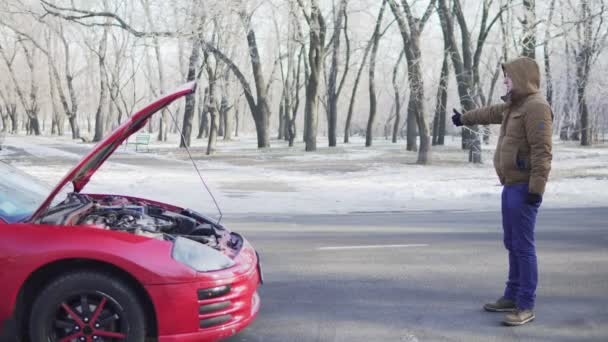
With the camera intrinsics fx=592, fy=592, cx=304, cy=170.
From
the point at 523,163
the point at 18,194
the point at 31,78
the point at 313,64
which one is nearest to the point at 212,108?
the point at 313,64

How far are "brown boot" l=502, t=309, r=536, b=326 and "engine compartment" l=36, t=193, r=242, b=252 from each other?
2123 mm

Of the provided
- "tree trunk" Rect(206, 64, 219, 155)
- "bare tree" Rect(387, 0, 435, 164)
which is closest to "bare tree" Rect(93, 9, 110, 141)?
"tree trunk" Rect(206, 64, 219, 155)

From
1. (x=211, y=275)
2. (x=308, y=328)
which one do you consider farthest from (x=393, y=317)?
(x=211, y=275)

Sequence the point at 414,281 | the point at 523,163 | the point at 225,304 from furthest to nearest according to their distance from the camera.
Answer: the point at 414,281, the point at 523,163, the point at 225,304

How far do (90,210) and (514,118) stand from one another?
10.6 ft

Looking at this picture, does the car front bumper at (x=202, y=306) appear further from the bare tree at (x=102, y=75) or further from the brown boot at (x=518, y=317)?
the bare tree at (x=102, y=75)

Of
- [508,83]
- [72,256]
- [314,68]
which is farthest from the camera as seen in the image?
[314,68]

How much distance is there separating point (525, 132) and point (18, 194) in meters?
3.70

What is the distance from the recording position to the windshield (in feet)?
12.3

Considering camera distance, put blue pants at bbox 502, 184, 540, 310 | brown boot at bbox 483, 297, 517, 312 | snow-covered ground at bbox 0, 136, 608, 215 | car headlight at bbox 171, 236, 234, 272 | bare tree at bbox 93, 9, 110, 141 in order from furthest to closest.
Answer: bare tree at bbox 93, 9, 110, 141 < snow-covered ground at bbox 0, 136, 608, 215 < brown boot at bbox 483, 297, 517, 312 < blue pants at bbox 502, 184, 540, 310 < car headlight at bbox 171, 236, 234, 272

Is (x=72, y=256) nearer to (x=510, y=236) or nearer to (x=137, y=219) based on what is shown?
(x=137, y=219)

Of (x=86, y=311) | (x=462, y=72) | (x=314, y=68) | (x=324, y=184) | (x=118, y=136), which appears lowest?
(x=324, y=184)

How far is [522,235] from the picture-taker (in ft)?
14.7

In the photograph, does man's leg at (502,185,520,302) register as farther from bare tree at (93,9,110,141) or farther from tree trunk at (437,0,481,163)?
bare tree at (93,9,110,141)
